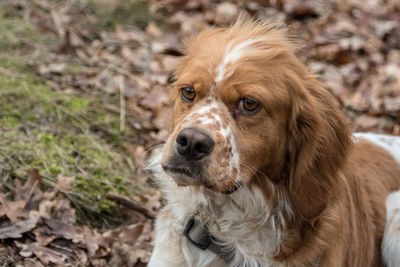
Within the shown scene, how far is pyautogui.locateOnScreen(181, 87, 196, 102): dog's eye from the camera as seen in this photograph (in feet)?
10.1

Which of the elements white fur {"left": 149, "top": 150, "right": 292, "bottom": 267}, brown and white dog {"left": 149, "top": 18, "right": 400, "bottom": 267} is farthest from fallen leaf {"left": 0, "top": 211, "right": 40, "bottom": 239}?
white fur {"left": 149, "top": 150, "right": 292, "bottom": 267}

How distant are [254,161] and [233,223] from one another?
0.47 meters

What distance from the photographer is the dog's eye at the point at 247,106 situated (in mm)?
2959

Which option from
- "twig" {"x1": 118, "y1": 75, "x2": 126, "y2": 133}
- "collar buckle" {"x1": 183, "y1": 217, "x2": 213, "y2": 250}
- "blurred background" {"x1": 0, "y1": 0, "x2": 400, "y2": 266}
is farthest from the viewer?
Answer: "twig" {"x1": 118, "y1": 75, "x2": 126, "y2": 133}

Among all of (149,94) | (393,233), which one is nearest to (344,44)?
(149,94)

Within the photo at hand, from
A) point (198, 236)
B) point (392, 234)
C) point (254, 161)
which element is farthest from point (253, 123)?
point (392, 234)

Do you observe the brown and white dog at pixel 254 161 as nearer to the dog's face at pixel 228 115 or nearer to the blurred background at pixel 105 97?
the dog's face at pixel 228 115

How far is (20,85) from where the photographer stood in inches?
204

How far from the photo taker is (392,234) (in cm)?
374

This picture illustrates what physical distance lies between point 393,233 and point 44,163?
2734 mm

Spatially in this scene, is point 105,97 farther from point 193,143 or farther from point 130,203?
point 193,143

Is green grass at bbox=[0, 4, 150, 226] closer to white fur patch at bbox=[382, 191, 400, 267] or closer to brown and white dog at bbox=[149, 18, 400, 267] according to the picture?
brown and white dog at bbox=[149, 18, 400, 267]

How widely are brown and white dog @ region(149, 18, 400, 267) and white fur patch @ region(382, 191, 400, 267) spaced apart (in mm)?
337

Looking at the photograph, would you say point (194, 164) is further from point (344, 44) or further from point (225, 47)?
point (344, 44)
